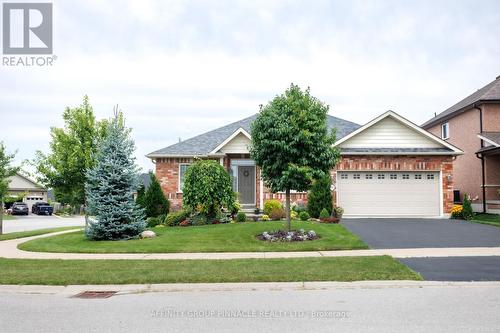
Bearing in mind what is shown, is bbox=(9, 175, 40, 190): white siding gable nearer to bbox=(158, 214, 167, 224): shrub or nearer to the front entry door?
bbox=(158, 214, 167, 224): shrub

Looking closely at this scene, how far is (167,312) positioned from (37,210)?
46904 millimetres

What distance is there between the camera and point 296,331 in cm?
538

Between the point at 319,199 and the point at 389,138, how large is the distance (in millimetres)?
5018

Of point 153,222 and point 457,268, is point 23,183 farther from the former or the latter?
point 457,268

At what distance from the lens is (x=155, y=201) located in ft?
69.9

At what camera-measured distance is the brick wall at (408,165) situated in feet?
66.9

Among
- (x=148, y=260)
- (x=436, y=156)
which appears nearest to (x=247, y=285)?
(x=148, y=260)

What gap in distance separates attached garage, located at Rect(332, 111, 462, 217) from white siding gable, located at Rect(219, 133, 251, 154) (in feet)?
15.3

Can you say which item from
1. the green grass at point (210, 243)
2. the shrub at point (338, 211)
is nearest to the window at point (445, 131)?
the shrub at point (338, 211)

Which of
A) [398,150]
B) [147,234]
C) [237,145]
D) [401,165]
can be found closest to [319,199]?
[401,165]

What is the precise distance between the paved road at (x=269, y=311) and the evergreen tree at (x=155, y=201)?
43.6ft

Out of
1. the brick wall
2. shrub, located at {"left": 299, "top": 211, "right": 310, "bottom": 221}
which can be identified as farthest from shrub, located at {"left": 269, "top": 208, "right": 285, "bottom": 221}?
the brick wall

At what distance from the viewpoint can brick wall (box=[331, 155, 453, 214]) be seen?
2041 cm

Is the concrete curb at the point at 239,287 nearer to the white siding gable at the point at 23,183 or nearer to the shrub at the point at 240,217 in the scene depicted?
the shrub at the point at 240,217
